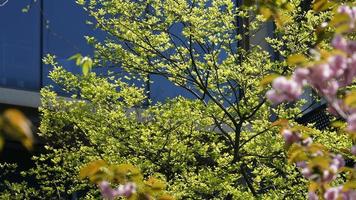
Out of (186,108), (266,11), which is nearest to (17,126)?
(266,11)

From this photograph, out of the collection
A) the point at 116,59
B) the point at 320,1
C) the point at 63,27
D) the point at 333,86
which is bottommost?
the point at 333,86

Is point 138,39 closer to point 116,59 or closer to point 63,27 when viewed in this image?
point 116,59

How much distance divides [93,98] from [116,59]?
0.73m

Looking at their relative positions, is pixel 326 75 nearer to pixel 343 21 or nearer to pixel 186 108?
pixel 343 21

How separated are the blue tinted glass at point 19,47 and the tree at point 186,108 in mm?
2337

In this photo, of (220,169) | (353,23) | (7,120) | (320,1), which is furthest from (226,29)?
(7,120)

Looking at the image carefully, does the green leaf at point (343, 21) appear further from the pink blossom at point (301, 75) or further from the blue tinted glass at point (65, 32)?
the blue tinted glass at point (65, 32)

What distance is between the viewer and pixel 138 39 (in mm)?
10258

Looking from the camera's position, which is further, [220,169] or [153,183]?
[220,169]

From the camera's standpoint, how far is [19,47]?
1304cm

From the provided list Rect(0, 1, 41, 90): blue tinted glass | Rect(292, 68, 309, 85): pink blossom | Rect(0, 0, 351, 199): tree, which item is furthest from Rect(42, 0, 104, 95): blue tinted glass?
Rect(292, 68, 309, 85): pink blossom

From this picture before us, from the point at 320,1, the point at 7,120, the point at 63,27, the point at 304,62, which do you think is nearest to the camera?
the point at 7,120

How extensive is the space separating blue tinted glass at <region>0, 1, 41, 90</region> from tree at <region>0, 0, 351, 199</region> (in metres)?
2.34

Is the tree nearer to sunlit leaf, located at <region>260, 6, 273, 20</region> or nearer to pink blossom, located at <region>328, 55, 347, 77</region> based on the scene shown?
sunlit leaf, located at <region>260, 6, 273, 20</region>
